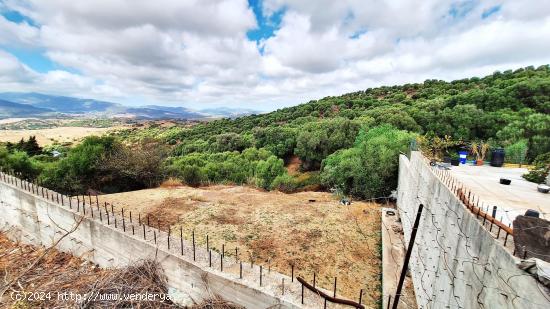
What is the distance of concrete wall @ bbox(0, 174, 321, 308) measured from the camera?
16.3 ft

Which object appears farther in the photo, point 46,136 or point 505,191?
point 46,136

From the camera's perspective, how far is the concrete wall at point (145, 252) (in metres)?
4.97

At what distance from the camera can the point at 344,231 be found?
1023 cm

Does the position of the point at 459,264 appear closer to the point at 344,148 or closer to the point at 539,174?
the point at 539,174

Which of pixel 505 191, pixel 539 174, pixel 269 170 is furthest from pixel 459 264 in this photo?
pixel 269 170

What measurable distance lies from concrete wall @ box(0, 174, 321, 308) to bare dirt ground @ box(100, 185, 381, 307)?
240 cm

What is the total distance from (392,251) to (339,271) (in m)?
1.95

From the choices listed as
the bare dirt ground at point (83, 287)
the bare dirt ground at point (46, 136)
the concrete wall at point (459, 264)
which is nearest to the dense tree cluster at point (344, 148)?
the concrete wall at point (459, 264)

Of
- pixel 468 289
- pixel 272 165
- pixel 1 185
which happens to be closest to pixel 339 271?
pixel 468 289

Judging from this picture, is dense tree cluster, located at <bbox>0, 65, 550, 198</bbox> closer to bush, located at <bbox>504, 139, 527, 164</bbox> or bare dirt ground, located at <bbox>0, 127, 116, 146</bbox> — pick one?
bush, located at <bbox>504, 139, 527, 164</bbox>

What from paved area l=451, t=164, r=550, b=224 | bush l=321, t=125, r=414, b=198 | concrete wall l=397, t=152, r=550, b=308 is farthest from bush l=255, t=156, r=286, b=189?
concrete wall l=397, t=152, r=550, b=308

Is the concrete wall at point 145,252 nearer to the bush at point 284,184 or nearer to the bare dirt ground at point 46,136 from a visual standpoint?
the bush at point 284,184

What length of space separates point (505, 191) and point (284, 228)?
685cm

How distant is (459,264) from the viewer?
11.6 feet
